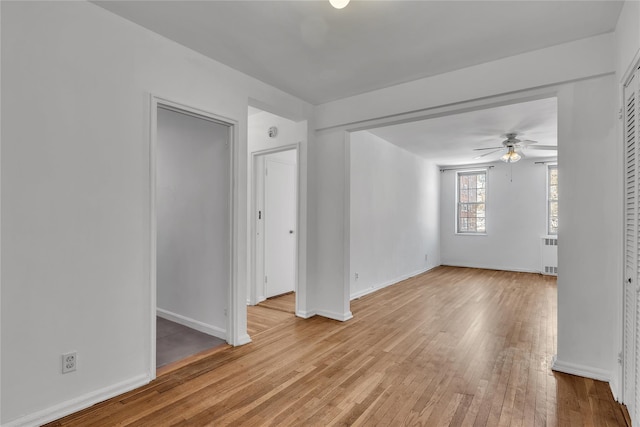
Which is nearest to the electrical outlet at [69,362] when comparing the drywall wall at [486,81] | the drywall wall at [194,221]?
the drywall wall at [194,221]

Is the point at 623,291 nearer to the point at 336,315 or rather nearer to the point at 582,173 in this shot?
the point at 582,173

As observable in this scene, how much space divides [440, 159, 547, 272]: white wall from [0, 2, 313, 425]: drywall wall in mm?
7361

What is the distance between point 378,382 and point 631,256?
1.84 meters

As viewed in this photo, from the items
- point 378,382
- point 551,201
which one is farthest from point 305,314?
point 551,201

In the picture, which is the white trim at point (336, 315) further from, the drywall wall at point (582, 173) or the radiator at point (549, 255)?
the radiator at point (549, 255)

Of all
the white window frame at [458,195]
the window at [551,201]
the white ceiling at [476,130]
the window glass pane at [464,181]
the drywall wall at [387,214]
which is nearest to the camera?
the white ceiling at [476,130]

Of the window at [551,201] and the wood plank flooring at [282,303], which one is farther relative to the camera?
the window at [551,201]

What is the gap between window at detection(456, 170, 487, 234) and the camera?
8.01 metres

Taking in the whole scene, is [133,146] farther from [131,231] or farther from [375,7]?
[375,7]

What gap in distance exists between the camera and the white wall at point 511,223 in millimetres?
7285

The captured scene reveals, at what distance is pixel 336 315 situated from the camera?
12.9 ft

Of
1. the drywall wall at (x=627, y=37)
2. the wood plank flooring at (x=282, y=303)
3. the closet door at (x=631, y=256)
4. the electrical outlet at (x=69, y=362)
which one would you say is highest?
the drywall wall at (x=627, y=37)

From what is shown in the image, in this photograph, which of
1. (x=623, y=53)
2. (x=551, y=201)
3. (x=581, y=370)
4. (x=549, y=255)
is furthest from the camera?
(x=551, y=201)

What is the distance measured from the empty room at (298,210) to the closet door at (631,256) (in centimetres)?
3
